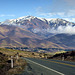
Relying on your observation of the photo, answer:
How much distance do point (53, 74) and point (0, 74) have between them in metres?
4.54

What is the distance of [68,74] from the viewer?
14.9m

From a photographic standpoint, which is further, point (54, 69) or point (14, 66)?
point (14, 66)

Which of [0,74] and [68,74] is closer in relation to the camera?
[0,74]

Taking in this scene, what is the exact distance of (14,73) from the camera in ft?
49.0

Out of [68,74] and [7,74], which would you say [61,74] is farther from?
[7,74]

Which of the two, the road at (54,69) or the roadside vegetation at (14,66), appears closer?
the roadside vegetation at (14,66)

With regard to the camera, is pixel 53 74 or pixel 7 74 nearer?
pixel 7 74

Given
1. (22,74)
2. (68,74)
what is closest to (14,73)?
(22,74)

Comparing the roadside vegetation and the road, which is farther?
the road

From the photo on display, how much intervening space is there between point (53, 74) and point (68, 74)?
1.29 metres

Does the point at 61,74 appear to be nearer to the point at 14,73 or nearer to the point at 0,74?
the point at 14,73

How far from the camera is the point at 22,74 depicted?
14.4 m

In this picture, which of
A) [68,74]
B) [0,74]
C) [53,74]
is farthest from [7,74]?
[68,74]

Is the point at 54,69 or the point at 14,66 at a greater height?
the point at 14,66
